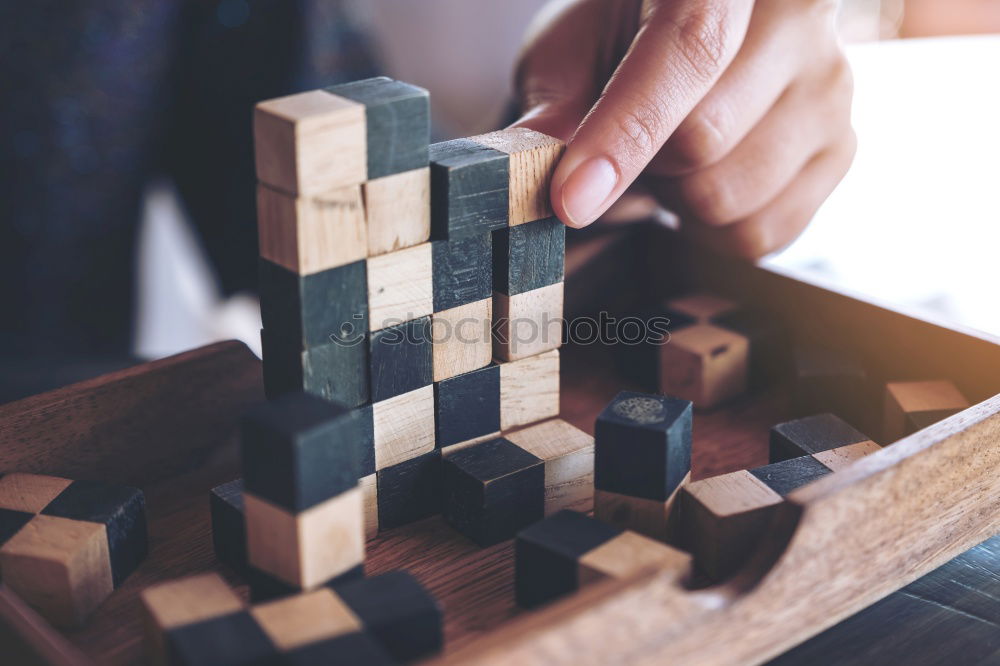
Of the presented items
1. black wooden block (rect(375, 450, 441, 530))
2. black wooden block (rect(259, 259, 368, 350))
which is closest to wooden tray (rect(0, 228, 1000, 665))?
black wooden block (rect(375, 450, 441, 530))

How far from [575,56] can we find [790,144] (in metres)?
0.35

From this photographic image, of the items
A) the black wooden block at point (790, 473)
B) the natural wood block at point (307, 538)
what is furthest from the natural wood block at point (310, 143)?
the black wooden block at point (790, 473)

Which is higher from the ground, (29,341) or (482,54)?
(482,54)

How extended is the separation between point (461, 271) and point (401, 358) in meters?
0.09

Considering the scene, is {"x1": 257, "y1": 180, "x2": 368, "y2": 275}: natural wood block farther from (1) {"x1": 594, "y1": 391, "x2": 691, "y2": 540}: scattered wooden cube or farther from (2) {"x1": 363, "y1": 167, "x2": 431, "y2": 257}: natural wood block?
(1) {"x1": 594, "y1": 391, "x2": 691, "y2": 540}: scattered wooden cube

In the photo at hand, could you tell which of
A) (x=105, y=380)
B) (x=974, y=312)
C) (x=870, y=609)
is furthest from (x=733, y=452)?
(x=974, y=312)

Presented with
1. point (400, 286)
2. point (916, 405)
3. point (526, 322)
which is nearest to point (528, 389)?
point (526, 322)

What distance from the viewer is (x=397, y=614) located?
2.03ft

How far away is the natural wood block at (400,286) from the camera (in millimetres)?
757

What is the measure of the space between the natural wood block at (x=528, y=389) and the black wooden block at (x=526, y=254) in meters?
0.08

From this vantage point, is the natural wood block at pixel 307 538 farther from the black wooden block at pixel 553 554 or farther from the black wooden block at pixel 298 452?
the black wooden block at pixel 553 554

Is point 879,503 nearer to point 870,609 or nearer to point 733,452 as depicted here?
point 870,609

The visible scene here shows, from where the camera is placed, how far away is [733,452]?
1.03 meters

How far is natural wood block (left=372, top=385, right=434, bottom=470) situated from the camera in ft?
2.66
